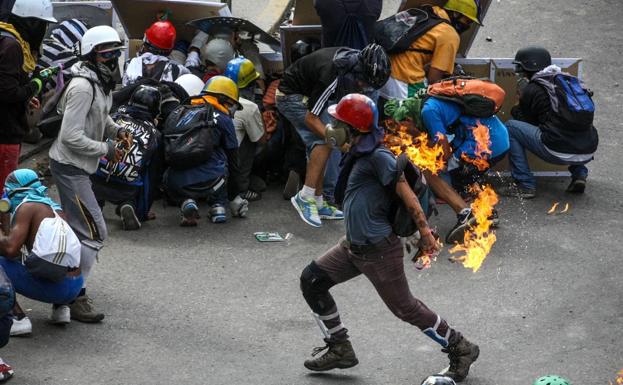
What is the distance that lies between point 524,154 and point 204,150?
10.0ft

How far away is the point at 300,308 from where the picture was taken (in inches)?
358

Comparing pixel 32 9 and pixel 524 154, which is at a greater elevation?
pixel 32 9

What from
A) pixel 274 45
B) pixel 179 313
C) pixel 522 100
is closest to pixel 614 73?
pixel 522 100

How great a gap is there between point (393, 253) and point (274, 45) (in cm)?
508

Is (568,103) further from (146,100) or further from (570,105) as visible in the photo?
(146,100)

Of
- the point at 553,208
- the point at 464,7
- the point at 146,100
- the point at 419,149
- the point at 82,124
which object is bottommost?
the point at 553,208

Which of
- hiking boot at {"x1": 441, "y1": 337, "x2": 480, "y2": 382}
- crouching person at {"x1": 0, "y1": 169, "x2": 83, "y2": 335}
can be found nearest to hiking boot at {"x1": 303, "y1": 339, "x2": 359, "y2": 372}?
hiking boot at {"x1": 441, "y1": 337, "x2": 480, "y2": 382}

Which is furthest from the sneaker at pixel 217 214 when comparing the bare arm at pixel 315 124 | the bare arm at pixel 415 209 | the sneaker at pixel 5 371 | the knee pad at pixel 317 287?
the bare arm at pixel 415 209

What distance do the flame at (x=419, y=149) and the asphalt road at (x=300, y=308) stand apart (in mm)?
630

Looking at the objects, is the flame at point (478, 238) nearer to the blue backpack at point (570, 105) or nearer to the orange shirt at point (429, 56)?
the blue backpack at point (570, 105)

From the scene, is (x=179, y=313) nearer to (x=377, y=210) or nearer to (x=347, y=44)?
(x=377, y=210)

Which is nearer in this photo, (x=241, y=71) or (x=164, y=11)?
(x=241, y=71)

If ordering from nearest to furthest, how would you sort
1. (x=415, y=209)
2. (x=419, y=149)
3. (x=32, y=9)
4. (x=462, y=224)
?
(x=415, y=209) < (x=32, y=9) < (x=462, y=224) < (x=419, y=149)

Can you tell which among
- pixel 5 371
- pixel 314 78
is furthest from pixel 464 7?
pixel 5 371
